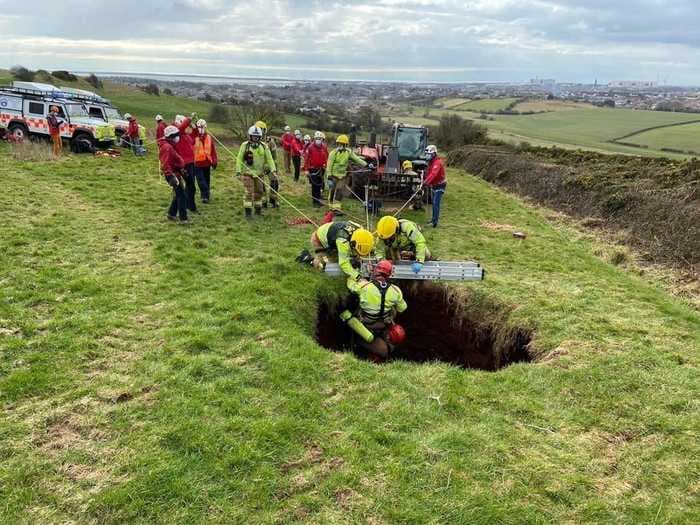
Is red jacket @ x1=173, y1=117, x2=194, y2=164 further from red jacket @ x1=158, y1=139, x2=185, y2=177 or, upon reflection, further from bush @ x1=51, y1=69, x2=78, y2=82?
bush @ x1=51, y1=69, x2=78, y2=82

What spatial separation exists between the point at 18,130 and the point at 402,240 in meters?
18.2

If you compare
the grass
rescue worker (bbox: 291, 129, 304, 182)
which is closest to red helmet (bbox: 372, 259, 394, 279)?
the grass

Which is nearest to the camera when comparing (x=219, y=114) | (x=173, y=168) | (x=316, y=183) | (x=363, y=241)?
(x=363, y=241)

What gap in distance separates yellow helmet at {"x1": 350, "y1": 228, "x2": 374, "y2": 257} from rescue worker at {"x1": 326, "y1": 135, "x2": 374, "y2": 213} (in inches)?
207

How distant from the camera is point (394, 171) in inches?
666

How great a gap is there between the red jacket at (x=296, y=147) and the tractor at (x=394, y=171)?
7.23 feet

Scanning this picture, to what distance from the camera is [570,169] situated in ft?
68.8

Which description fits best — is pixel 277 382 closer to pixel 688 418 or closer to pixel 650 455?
pixel 650 455

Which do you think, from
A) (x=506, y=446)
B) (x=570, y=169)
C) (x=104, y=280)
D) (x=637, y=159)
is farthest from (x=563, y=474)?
(x=637, y=159)

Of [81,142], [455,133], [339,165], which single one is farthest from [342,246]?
[455,133]

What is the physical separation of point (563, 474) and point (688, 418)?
2.01 metres

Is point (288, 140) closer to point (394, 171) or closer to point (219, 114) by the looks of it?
point (394, 171)

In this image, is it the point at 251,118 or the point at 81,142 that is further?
the point at 251,118

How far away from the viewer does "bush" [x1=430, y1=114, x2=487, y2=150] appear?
3886 cm
